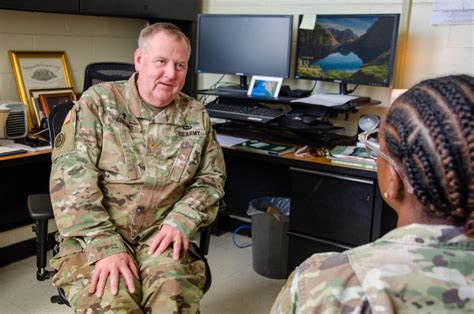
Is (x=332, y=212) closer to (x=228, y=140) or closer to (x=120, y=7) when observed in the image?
(x=228, y=140)

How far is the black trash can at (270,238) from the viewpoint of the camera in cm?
268

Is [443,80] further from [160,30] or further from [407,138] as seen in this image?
[160,30]

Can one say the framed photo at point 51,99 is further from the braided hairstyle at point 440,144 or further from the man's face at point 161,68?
the braided hairstyle at point 440,144

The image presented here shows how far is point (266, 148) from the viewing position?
2.52 metres

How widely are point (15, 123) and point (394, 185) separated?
2.19 meters

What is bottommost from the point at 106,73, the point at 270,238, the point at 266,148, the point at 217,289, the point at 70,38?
the point at 217,289

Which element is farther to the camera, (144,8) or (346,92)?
(144,8)

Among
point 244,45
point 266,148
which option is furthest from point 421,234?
point 244,45

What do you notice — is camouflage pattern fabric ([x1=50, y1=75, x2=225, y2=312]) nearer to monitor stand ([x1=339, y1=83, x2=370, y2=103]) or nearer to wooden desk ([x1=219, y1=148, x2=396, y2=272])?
wooden desk ([x1=219, y1=148, x2=396, y2=272])

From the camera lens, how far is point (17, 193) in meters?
2.78

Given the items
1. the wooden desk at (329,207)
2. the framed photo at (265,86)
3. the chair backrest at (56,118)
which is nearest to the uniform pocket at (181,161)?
the chair backrest at (56,118)

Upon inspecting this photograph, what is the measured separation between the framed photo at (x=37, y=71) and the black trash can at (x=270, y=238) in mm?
1306

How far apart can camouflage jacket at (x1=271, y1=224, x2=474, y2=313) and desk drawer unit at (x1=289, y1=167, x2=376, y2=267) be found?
4.91 ft

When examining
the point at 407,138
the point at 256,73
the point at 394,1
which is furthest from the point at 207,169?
the point at 394,1
